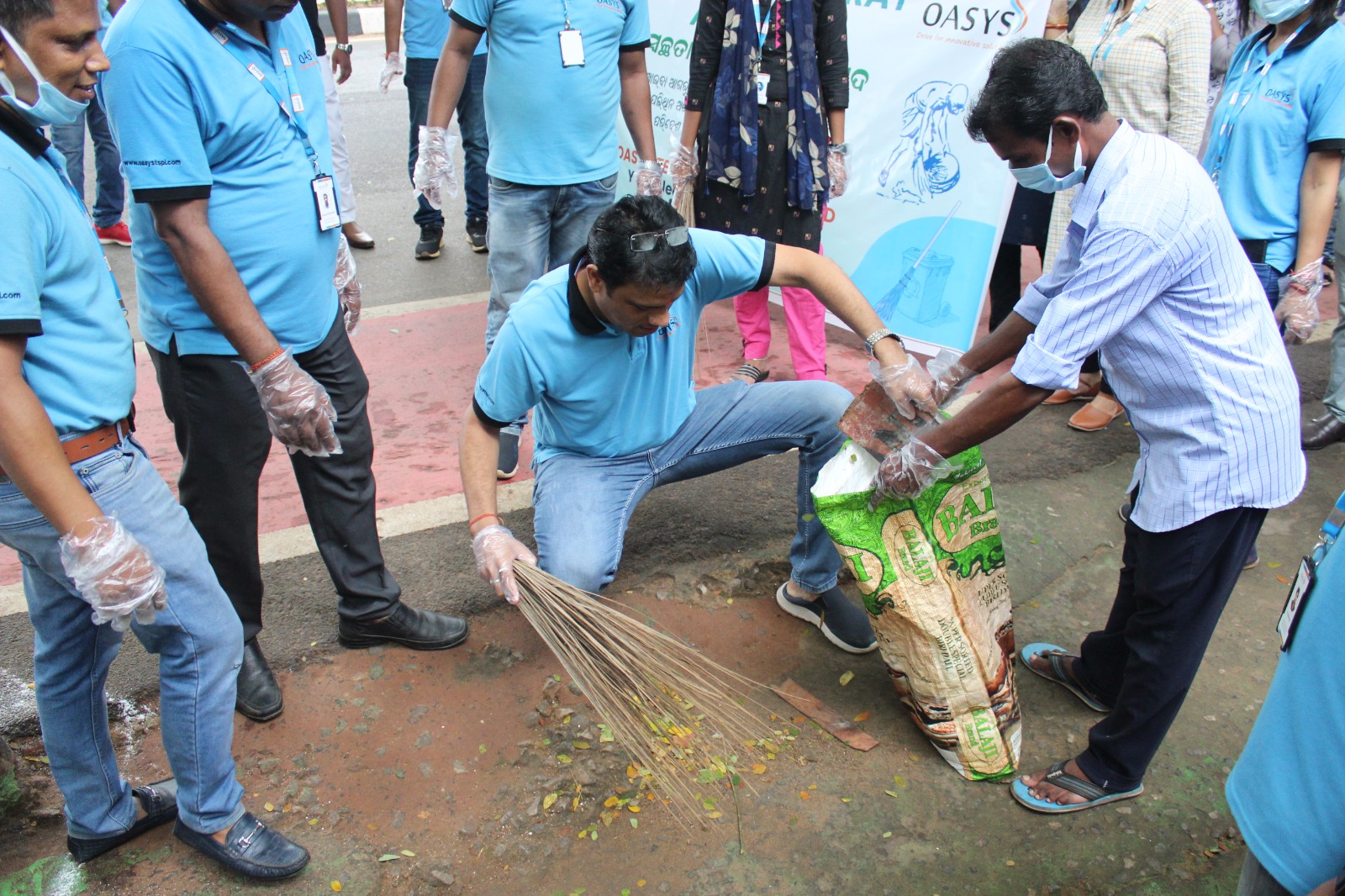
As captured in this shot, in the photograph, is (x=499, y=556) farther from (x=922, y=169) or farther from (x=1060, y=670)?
(x=922, y=169)

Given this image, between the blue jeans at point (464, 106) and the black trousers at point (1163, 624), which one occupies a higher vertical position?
the blue jeans at point (464, 106)

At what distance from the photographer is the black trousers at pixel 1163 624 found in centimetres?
212

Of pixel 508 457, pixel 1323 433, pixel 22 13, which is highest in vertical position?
pixel 22 13

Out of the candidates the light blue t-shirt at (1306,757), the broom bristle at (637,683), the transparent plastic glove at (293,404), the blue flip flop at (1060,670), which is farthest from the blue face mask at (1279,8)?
the transparent plastic glove at (293,404)

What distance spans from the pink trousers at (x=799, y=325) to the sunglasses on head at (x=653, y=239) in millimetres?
1859

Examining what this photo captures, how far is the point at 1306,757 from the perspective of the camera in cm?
138

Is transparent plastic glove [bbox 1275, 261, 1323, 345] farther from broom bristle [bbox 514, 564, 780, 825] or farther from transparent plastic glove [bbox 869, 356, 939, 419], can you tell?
broom bristle [bbox 514, 564, 780, 825]

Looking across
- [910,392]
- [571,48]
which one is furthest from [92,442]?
[571,48]

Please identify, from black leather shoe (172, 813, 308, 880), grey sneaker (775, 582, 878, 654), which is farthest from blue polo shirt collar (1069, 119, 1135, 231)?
black leather shoe (172, 813, 308, 880)

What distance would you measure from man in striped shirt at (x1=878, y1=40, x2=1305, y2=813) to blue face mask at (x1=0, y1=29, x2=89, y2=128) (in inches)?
73.7

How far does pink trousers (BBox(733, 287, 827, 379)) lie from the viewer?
14.1ft

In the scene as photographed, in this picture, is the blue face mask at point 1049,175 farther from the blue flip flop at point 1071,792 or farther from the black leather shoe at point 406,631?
the black leather shoe at point 406,631

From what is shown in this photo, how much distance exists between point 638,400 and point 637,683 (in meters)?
0.88

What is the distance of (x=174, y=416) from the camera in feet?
7.93
